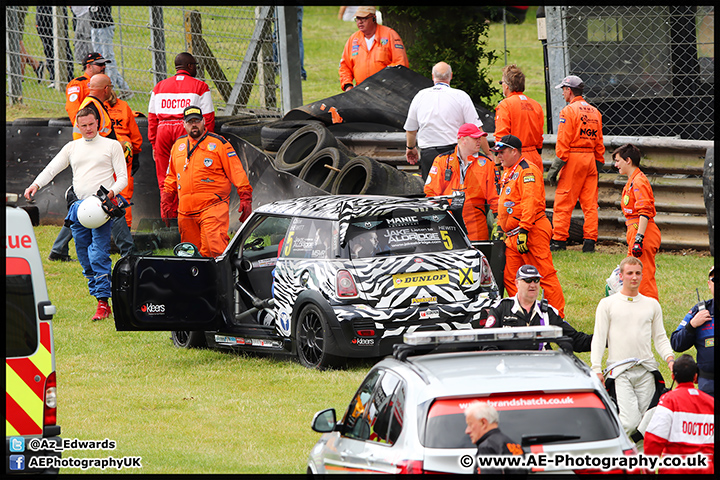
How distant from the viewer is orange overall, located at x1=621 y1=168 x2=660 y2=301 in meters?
10.7

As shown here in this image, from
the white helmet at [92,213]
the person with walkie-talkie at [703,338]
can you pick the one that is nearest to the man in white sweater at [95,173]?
the white helmet at [92,213]

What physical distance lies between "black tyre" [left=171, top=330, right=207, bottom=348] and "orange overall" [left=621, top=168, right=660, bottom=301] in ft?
15.2

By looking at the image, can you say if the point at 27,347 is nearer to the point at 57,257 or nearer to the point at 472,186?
the point at 472,186

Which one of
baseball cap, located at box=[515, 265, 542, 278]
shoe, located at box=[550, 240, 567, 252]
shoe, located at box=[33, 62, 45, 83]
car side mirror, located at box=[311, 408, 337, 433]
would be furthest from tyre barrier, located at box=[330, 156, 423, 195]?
car side mirror, located at box=[311, 408, 337, 433]

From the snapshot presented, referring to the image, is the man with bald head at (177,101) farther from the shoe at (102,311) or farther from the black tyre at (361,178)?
the shoe at (102,311)

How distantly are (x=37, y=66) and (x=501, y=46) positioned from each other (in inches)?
704

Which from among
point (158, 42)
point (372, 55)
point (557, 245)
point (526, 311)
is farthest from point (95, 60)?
point (526, 311)

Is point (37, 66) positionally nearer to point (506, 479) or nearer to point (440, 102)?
point (440, 102)

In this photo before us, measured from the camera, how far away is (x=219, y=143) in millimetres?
12547

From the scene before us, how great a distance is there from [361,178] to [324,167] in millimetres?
773

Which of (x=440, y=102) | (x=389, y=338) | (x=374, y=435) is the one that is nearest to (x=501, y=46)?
(x=440, y=102)

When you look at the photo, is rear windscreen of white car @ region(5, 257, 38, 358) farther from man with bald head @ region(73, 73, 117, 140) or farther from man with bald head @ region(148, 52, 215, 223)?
man with bald head @ region(148, 52, 215, 223)

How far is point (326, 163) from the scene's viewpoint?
14.8 metres

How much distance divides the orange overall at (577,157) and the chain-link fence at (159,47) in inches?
227
